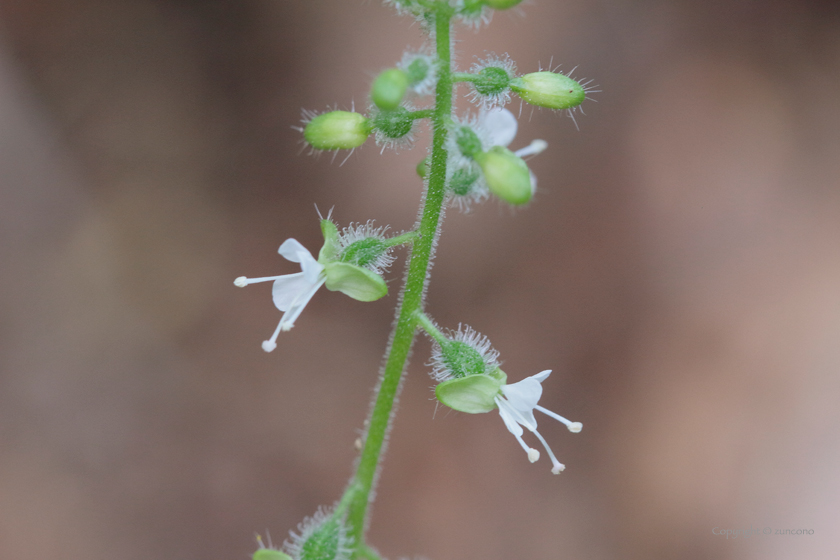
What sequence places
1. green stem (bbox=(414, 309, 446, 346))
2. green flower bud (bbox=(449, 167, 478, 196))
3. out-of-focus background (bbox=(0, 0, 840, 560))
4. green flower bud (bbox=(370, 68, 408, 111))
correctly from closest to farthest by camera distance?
green flower bud (bbox=(370, 68, 408, 111)), green flower bud (bbox=(449, 167, 478, 196)), green stem (bbox=(414, 309, 446, 346)), out-of-focus background (bbox=(0, 0, 840, 560))

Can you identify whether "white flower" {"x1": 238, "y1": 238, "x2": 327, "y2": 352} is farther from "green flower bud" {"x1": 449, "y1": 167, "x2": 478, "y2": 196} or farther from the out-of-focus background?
the out-of-focus background

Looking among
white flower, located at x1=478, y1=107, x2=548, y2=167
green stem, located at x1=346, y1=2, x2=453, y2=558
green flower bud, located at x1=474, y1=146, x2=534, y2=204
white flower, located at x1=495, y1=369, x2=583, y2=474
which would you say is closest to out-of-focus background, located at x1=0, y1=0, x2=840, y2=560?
green stem, located at x1=346, y1=2, x2=453, y2=558

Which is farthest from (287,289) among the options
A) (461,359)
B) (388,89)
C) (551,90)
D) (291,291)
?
(551,90)

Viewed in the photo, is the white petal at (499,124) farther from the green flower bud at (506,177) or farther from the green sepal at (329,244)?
the green sepal at (329,244)

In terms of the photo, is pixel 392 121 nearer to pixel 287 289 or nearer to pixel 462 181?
pixel 462 181

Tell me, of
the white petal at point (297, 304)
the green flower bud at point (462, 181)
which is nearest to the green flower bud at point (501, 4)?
the green flower bud at point (462, 181)

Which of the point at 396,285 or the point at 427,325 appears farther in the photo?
the point at 396,285
